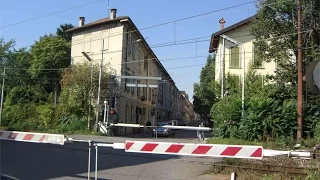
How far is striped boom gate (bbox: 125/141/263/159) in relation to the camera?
6.94 m

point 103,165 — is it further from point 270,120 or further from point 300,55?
point 300,55

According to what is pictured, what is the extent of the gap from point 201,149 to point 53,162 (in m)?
7.37

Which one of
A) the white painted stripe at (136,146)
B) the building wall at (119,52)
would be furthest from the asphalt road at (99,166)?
the building wall at (119,52)

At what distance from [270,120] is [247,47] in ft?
50.0

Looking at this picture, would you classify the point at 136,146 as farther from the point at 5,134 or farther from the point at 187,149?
the point at 5,134

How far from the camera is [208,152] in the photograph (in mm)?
7203

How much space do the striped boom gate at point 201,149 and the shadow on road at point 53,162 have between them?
321 centimetres

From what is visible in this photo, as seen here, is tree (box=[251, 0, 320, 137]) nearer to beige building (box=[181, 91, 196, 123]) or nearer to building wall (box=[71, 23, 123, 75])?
building wall (box=[71, 23, 123, 75])

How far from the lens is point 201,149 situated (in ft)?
23.8

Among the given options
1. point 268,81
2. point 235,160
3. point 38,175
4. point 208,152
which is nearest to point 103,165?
point 38,175

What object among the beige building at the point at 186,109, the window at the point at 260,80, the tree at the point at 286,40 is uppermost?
the tree at the point at 286,40

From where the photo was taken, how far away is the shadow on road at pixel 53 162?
1054 cm

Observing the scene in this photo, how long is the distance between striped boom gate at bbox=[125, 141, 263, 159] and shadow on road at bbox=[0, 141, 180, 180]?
321 centimetres

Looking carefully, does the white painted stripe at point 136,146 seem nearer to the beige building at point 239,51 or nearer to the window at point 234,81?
the window at point 234,81
